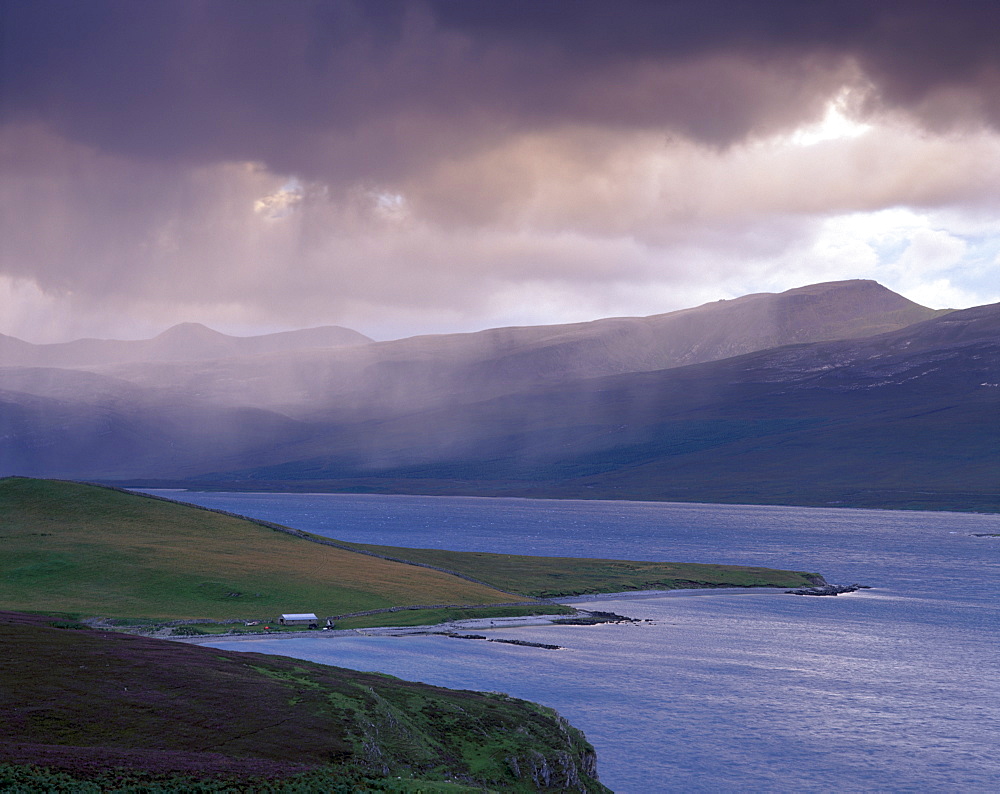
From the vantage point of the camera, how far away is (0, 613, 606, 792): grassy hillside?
3272cm

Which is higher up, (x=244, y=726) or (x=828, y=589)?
(x=244, y=726)

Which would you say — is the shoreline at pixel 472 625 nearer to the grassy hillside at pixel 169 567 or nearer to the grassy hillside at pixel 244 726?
the grassy hillside at pixel 169 567

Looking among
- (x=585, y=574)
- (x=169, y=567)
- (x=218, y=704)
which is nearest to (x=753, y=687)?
(x=218, y=704)

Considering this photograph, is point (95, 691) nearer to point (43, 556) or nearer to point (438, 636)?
point (438, 636)

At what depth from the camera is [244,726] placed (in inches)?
1656

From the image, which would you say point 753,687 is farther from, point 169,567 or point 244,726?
point 169,567

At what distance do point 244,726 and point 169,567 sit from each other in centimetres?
7208

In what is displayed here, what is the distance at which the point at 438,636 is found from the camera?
9600cm

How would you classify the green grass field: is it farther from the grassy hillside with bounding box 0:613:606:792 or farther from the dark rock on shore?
the grassy hillside with bounding box 0:613:606:792

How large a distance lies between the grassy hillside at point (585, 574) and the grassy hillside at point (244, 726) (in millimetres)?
82654

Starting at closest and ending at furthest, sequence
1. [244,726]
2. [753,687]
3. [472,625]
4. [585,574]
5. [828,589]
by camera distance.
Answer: [244,726] < [753,687] < [472,625] < [828,589] < [585,574]

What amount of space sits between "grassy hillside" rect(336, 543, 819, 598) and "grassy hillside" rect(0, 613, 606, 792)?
8265 cm

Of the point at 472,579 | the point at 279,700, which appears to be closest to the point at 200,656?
the point at 279,700

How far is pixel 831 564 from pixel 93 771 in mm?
190905
